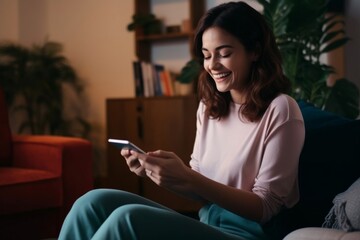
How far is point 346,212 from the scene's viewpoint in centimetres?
116

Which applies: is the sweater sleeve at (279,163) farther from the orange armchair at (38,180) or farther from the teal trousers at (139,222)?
the orange armchair at (38,180)

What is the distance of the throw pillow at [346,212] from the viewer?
1.13 metres

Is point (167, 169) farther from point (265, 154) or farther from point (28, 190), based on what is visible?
point (28, 190)

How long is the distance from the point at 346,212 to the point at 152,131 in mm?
2189

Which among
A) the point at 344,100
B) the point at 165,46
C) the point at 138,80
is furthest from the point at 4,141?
the point at 344,100

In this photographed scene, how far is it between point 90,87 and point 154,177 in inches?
114

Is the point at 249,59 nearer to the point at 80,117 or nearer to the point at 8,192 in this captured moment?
the point at 8,192

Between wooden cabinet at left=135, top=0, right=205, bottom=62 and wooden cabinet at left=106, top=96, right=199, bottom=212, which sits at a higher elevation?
wooden cabinet at left=135, top=0, right=205, bottom=62

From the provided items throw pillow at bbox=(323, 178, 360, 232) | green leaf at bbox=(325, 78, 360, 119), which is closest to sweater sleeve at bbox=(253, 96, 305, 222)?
throw pillow at bbox=(323, 178, 360, 232)

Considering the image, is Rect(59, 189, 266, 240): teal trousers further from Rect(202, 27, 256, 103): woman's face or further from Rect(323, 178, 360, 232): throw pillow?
Rect(202, 27, 256, 103): woman's face

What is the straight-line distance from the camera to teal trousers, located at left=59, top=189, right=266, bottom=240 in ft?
3.51

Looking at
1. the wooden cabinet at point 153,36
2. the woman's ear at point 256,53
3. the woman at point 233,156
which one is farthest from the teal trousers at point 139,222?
the wooden cabinet at point 153,36

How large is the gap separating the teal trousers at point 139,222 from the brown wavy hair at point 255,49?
28cm

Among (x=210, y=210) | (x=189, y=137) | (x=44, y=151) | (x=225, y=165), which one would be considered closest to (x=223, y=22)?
(x=225, y=165)
